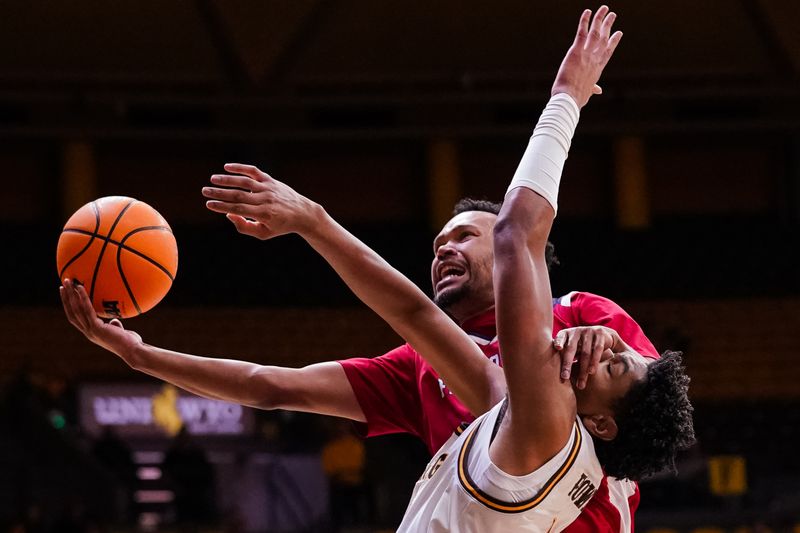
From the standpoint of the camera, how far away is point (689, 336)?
1625cm

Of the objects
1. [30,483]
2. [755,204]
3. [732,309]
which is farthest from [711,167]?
[30,483]

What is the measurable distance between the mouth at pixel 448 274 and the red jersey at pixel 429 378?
17 cm

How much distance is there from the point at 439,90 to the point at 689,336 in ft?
17.3

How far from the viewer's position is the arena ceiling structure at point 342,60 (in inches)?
622

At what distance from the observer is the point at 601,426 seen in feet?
8.95

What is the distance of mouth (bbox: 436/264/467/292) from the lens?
13.5ft

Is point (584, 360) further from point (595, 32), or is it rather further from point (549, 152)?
point (595, 32)

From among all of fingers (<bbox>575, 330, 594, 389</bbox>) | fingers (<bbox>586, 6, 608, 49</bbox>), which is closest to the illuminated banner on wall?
fingers (<bbox>586, 6, 608, 49</bbox>)

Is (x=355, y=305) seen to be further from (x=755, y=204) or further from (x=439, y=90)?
(x=755, y=204)

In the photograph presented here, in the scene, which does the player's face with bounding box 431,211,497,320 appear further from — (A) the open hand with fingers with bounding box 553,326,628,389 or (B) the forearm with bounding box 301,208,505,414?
(A) the open hand with fingers with bounding box 553,326,628,389

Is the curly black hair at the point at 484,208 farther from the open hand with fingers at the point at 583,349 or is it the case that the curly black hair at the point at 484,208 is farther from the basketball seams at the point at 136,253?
the open hand with fingers at the point at 583,349

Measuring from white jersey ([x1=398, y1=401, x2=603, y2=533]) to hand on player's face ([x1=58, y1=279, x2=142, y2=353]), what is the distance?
1.22m

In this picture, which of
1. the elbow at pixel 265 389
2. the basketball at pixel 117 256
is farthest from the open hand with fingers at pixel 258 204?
the elbow at pixel 265 389

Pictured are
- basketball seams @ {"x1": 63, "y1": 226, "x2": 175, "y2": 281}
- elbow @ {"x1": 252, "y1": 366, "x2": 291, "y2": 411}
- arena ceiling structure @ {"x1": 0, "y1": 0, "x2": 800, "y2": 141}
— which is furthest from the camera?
arena ceiling structure @ {"x1": 0, "y1": 0, "x2": 800, "y2": 141}
